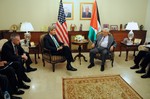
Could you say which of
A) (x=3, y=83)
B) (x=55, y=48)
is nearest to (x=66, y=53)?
(x=55, y=48)

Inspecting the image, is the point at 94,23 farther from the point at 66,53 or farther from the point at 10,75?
the point at 10,75

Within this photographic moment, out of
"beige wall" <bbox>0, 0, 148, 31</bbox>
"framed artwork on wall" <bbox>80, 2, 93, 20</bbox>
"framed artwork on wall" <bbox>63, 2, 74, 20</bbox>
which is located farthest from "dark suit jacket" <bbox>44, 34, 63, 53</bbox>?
"framed artwork on wall" <bbox>80, 2, 93, 20</bbox>

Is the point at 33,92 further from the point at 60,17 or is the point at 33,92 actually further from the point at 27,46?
the point at 60,17

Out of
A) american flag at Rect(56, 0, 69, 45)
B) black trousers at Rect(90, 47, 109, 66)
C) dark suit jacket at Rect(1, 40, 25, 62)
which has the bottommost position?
black trousers at Rect(90, 47, 109, 66)

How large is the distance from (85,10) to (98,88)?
127 inches

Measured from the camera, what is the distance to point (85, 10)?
5840mm

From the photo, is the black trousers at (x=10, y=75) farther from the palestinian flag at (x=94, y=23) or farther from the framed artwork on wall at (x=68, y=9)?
the framed artwork on wall at (x=68, y=9)

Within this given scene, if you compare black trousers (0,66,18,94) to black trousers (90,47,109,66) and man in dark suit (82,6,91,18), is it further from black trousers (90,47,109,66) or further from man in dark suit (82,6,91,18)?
man in dark suit (82,6,91,18)

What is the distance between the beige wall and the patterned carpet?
264 centimetres

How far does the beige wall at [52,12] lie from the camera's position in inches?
219

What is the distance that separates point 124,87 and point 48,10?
12.0 feet

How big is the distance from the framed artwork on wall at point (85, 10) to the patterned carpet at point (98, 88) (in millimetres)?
2641

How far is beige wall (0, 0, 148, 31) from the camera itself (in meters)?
5.55

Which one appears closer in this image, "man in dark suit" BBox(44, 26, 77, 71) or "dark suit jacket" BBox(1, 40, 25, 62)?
"dark suit jacket" BBox(1, 40, 25, 62)
